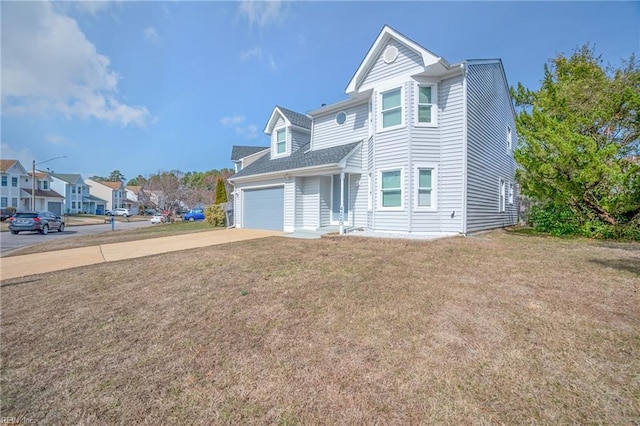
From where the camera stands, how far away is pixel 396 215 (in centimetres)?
1086

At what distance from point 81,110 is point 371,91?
25621mm

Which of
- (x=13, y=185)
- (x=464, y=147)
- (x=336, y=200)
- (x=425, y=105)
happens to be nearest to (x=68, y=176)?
(x=13, y=185)

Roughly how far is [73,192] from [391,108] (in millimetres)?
67324

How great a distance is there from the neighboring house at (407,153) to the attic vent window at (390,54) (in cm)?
4

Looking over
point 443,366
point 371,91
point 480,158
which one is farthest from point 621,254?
point 371,91

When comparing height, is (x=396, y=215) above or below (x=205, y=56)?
below

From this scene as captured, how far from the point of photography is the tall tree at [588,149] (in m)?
9.12

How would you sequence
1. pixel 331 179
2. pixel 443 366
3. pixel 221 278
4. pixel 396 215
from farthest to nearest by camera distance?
pixel 331 179 → pixel 396 215 → pixel 221 278 → pixel 443 366

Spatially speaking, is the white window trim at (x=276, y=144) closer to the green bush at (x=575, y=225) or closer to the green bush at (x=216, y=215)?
the green bush at (x=216, y=215)

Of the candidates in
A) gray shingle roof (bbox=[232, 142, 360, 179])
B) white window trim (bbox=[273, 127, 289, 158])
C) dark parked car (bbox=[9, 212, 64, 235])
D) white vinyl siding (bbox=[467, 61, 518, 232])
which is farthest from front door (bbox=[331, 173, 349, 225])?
dark parked car (bbox=[9, 212, 64, 235])

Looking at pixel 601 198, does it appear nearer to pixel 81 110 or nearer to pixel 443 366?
pixel 443 366

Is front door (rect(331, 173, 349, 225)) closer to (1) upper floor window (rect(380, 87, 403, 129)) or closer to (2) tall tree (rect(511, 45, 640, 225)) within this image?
(1) upper floor window (rect(380, 87, 403, 129))

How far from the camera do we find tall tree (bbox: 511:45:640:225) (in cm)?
912

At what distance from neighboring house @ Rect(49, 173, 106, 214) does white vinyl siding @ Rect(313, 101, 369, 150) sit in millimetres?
58081
